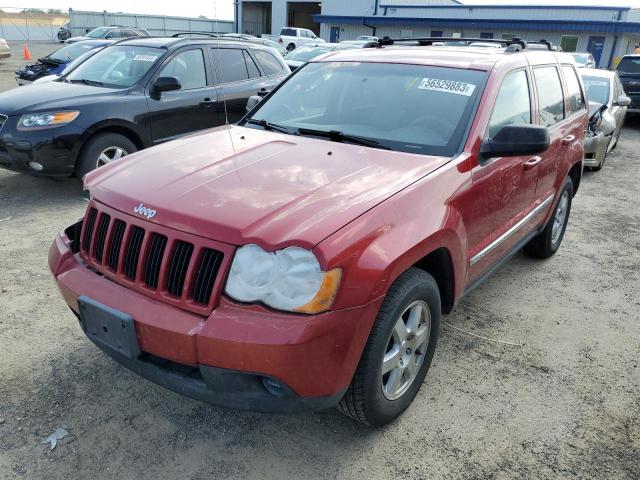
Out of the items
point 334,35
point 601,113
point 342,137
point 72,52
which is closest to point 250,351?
point 342,137

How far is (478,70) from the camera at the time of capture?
10.8 feet

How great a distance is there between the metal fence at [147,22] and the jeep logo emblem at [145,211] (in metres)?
39.4

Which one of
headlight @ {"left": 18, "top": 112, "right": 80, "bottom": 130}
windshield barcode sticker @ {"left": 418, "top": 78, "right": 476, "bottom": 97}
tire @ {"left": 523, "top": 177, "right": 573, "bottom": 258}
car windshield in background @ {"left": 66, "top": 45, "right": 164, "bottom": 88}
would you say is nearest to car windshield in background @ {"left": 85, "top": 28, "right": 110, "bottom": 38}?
car windshield in background @ {"left": 66, "top": 45, "right": 164, "bottom": 88}

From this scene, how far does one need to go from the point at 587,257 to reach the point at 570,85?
5.44ft

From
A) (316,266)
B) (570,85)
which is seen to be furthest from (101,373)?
(570,85)

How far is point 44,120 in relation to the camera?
566 cm

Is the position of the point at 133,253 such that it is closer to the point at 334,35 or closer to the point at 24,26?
the point at 334,35

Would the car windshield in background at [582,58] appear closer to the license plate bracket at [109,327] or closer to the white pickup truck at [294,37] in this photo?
the license plate bracket at [109,327]

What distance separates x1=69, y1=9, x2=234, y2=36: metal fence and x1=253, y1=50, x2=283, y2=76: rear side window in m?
33.7

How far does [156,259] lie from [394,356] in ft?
3.88

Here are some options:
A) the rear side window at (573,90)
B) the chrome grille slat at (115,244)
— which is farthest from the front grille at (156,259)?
the rear side window at (573,90)

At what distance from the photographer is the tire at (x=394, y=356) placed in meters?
2.31

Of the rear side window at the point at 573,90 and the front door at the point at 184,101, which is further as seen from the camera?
the front door at the point at 184,101

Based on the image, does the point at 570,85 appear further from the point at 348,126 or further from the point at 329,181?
the point at 329,181
